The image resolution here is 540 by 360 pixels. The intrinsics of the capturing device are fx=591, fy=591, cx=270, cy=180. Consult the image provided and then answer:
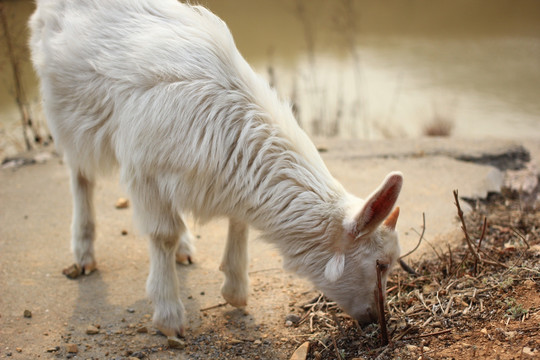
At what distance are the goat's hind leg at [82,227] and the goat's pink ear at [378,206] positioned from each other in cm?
243

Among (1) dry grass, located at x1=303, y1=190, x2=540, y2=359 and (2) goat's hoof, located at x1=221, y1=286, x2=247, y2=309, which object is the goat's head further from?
(2) goat's hoof, located at x1=221, y1=286, x2=247, y2=309

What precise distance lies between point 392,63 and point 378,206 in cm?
1014

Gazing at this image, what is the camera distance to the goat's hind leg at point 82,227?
470cm

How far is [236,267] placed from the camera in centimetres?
418

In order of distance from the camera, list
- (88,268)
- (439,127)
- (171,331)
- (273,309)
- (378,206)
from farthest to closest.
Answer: (439,127) → (88,268) → (273,309) → (171,331) → (378,206)

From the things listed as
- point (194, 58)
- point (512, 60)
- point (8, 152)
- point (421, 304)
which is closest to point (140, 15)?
point (194, 58)

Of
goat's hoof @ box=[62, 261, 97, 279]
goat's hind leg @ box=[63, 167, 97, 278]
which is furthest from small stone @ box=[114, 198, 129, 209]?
goat's hoof @ box=[62, 261, 97, 279]

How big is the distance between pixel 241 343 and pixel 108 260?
1.62 metres

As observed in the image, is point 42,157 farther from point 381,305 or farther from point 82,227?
point 381,305

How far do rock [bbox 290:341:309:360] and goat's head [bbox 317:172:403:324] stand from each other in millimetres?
368

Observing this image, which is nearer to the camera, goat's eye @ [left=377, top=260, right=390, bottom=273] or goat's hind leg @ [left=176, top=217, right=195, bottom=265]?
goat's eye @ [left=377, top=260, right=390, bottom=273]

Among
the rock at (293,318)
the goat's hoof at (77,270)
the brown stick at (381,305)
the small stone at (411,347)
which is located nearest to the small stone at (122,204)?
the goat's hoof at (77,270)

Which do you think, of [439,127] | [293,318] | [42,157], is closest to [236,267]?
[293,318]

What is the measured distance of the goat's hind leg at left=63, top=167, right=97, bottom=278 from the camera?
4703 millimetres
